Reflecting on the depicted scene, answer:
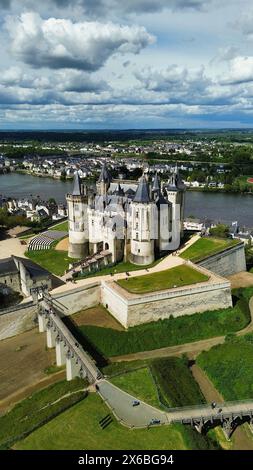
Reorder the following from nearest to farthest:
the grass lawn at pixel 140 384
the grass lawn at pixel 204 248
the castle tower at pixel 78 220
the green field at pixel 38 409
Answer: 1. the green field at pixel 38 409
2. the grass lawn at pixel 140 384
3. the grass lawn at pixel 204 248
4. the castle tower at pixel 78 220

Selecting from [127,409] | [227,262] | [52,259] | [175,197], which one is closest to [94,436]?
[127,409]

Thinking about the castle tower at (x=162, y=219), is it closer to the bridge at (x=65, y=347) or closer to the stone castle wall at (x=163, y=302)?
the stone castle wall at (x=163, y=302)

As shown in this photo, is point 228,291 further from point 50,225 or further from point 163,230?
point 50,225

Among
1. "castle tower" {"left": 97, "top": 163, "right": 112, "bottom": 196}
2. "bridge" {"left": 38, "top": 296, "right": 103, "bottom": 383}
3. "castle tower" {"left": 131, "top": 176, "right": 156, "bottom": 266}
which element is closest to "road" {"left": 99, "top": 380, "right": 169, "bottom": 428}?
"bridge" {"left": 38, "top": 296, "right": 103, "bottom": 383}

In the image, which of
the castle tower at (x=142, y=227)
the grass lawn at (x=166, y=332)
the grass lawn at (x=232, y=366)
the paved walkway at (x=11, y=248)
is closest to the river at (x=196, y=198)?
the castle tower at (x=142, y=227)

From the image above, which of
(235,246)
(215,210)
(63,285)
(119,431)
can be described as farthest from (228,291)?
(215,210)
